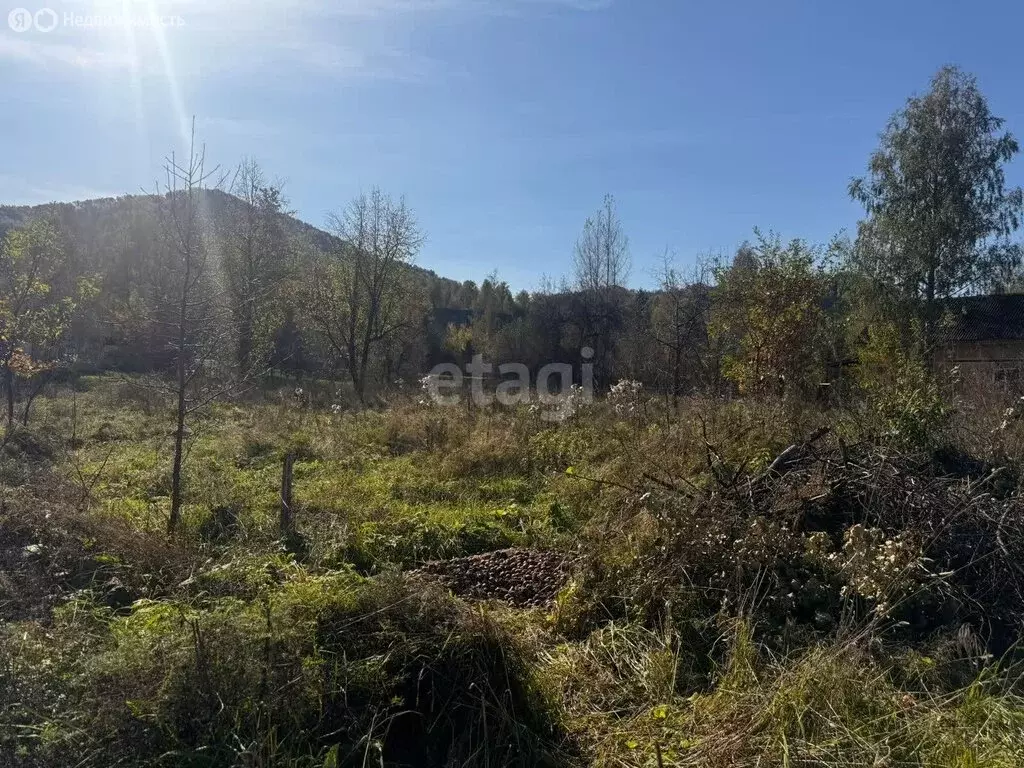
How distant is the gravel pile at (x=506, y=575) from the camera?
16.3 feet

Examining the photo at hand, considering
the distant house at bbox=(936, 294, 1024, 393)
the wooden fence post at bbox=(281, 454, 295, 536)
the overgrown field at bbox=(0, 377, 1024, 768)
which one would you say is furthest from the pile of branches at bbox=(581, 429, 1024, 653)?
the distant house at bbox=(936, 294, 1024, 393)

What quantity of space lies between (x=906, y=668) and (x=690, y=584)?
127 centimetres

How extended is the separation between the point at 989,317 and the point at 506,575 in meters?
27.4

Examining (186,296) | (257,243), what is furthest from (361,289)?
(186,296)

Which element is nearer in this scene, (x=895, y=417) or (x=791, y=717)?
(x=791, y=717)

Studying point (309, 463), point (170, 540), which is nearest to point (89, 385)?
point (309, 463)

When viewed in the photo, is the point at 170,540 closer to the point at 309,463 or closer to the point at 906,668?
the point at 309,463

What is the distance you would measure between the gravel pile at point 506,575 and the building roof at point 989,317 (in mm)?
23948

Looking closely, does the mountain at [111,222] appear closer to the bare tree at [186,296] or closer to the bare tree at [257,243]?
the bare tree at [257,243]

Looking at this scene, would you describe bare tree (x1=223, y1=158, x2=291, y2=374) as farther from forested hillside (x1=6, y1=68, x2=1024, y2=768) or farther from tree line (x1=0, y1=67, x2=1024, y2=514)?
forested hillside (x1=6, y1=68, x2=1024, y2=768)

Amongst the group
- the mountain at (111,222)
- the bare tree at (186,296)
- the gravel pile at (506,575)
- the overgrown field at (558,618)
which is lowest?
the gravel pile at (506,575)

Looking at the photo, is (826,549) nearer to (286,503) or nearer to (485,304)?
(286,503)

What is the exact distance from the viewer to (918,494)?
4.73 meters

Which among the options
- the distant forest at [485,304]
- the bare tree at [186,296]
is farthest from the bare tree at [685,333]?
the bare tree at [186,296]
